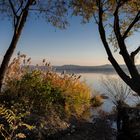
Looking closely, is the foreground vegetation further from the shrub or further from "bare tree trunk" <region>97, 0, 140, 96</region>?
"bare tree trunk" <region>97, 0, 140, 96</region>

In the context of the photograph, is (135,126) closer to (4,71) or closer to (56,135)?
(56,135)

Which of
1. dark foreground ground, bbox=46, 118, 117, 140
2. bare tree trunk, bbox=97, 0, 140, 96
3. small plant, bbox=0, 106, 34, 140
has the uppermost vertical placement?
bare tree trunk, bbox=97, 0, 140, 96

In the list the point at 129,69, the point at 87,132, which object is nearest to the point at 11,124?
the point at 87,132

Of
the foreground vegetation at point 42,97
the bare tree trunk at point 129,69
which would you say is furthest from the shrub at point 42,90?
the bare tree trunk at point 129,69

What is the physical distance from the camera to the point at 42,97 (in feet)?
48.4

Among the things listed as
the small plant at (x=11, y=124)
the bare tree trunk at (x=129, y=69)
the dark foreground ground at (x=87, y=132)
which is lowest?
the dark foreground ground at (x=87, y=132)

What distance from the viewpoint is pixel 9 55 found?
55.8 ft

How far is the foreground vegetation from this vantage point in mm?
12711

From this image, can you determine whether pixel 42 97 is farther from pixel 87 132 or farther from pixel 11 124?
pixel 11 124

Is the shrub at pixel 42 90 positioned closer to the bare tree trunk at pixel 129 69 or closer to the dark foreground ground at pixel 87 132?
the dark foreground ground at pixel 87 132

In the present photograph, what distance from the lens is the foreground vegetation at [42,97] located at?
1271cm

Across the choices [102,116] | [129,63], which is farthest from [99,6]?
[102,116]

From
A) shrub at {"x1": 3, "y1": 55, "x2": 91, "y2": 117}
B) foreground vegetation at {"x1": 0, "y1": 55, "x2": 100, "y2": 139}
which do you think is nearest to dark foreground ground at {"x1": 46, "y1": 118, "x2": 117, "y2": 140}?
foreground vegetation at {"x1": 0, "y1": 55, "x2": 100, "y2": 139}

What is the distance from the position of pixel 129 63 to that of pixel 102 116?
2815mm
